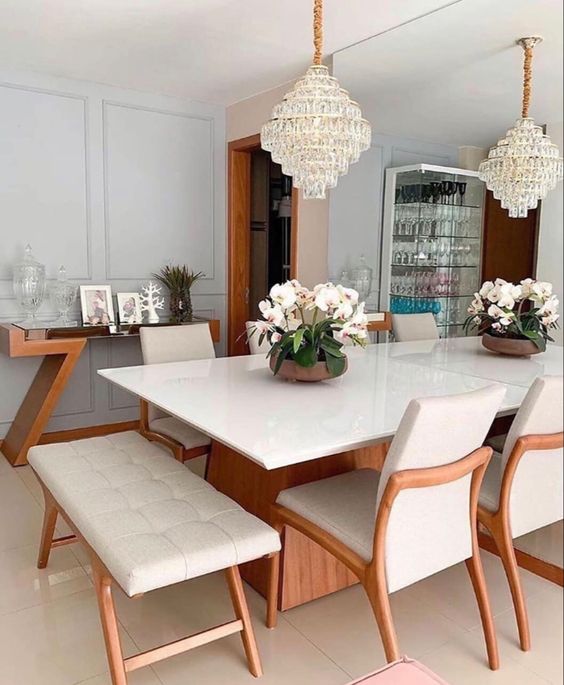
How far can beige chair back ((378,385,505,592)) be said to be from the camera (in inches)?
56.7

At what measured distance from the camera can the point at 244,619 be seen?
1693 millimetres

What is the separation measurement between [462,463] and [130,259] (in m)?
2.88

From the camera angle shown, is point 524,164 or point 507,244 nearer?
point 524,164

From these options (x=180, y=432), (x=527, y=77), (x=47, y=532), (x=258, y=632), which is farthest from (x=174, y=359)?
(x=527, y=77)

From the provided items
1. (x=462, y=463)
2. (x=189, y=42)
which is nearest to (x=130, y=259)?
(x=189, y=42)

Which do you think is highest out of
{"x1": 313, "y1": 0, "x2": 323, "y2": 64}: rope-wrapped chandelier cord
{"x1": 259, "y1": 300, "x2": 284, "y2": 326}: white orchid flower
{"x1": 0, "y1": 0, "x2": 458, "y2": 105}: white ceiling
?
{"x1": 0, "y1": 0, "x2": 458, "y2": 105}: white ceiling

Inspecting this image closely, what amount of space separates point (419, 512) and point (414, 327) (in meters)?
1.27

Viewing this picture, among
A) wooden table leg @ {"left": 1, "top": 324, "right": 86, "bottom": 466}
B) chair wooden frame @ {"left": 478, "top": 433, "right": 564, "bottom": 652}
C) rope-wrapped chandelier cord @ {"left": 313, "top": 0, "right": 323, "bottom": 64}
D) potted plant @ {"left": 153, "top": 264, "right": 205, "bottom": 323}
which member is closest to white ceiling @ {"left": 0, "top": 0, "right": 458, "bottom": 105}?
rope-wrapped chandelier cord @ {"left": 313, "top": 0, "right": 323, "bottom": 64}

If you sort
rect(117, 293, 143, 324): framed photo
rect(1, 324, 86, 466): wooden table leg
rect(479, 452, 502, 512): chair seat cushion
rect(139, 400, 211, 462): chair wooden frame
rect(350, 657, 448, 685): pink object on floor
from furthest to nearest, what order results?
rect(117, 293, 143, 324): framed photo → rect(1, 324, 86, 466): wooden table leg → rect(139, 400, 211, 462): chair wooden frame → rect(479, 452, 502, 512): chair seat cushion → rect(350, 657, 448, 685): pink object on floor

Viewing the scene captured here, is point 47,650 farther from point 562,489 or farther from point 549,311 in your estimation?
point 549,311

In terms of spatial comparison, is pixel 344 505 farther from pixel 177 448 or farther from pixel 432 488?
pixel 177 448

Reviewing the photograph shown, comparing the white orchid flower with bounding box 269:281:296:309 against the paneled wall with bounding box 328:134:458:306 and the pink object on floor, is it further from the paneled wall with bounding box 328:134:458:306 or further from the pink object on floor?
the pink object on floor

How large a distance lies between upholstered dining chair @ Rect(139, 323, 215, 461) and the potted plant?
1.07 m

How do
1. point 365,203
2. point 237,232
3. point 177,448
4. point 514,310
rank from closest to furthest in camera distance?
point 514,310 → point 177,448 → point 365,203 → point 237,232
